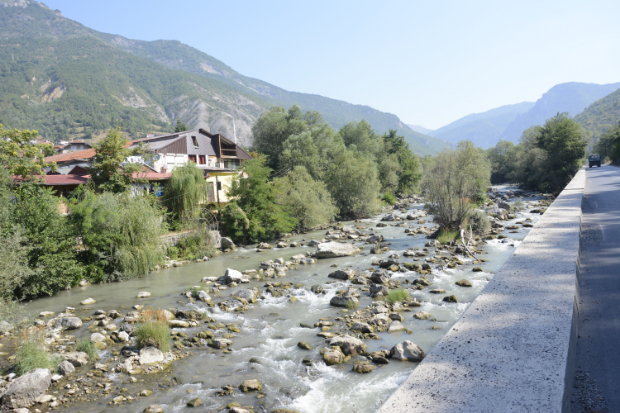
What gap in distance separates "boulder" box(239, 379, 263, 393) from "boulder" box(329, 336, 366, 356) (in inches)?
101

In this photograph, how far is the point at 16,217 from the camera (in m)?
16.2

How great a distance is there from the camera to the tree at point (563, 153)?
4653cm

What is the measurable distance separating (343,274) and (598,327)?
12.9 metres

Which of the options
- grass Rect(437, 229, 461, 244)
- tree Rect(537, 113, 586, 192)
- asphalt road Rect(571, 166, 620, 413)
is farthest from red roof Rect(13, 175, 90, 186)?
tree Rect(537, 113, 586, 192)

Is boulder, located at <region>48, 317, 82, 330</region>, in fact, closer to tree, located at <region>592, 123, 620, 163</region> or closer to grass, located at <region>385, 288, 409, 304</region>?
grass, located at <region>385, 288, 409, 304</region>

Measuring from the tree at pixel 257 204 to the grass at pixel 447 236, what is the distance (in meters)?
11.6

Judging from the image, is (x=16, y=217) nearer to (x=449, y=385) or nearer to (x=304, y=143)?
(x=449, y=385)

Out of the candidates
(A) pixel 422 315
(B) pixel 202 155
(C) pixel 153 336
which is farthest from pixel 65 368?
(B) pixel 202 155

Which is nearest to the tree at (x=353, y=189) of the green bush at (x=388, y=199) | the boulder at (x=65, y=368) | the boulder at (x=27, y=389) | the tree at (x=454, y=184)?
the green bush at (x=388, y=199)

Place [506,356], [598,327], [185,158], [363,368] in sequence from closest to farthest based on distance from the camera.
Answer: [506,356]
[598,327]
[363,368]
[185,158]

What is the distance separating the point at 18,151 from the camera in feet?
63.6

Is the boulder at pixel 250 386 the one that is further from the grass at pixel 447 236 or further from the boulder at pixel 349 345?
the grass at pixel 447 236

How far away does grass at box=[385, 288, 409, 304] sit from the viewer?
13867mm

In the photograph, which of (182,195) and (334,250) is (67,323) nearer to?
(334,250)
